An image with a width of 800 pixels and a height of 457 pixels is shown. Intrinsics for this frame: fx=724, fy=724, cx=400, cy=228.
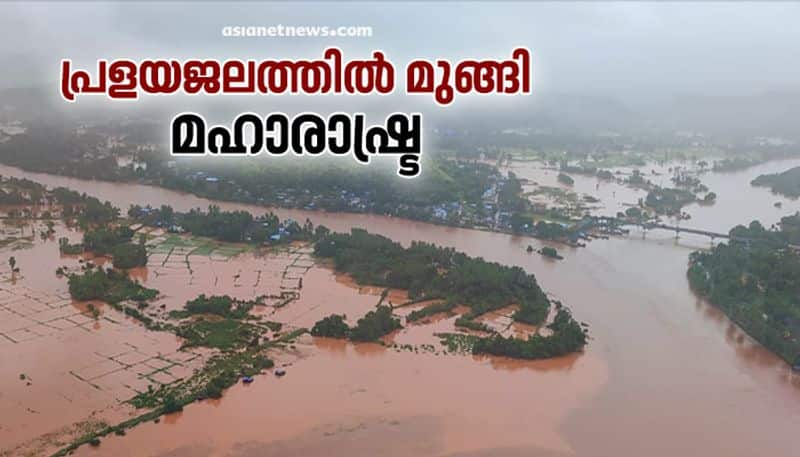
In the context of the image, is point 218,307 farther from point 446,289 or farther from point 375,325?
point 446,289

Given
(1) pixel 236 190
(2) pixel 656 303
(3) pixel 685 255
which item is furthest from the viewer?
(1) pixel 236 190

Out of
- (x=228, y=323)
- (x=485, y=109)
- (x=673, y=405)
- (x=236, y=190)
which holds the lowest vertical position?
(x=673, y=405)

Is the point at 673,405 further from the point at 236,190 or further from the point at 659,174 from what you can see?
the point at 659,174

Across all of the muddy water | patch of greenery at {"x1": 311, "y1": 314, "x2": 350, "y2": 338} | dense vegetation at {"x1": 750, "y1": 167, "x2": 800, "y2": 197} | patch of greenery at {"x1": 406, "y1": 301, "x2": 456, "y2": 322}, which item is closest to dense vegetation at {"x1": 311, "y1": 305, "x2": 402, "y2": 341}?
patch of greenery at {"x1": 311, "y1": 314, "x2": 350, "y2": 338}

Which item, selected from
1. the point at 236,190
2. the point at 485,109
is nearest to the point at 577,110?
the point at 485,109

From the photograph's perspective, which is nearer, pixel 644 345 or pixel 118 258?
pixel 644 345

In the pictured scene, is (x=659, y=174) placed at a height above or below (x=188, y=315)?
above

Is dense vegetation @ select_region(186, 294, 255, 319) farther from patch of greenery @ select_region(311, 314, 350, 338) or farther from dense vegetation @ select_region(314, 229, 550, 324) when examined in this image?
dense vegetation @ select_region(314, 229, 550, 324)
